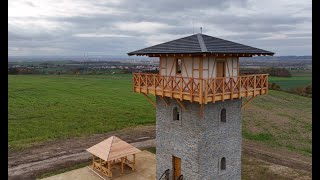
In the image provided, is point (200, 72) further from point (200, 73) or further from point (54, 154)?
point (54, 154)

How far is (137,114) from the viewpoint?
42438mm

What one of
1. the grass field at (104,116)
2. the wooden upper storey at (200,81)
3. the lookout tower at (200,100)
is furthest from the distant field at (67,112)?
the wooden upper storey at (200,81)

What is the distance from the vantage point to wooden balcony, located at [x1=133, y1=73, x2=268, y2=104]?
13875 millimetres

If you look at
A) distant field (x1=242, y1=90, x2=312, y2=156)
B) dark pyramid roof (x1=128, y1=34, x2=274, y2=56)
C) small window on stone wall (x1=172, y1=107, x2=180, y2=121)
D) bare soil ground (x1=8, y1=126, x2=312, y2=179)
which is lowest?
bare soil ground (x1=8, y1=126, x2=312, y2=179)

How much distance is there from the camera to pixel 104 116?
→ 41219 mm

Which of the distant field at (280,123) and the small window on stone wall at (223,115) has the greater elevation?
the small window on stone wall at (223,115)

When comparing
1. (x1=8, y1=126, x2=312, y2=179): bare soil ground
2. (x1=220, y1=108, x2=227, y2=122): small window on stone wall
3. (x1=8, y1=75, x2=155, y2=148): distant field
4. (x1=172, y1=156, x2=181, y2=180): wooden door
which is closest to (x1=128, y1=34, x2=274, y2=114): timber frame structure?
(x1=220, y1=108, x2=227, y2=122): small window on stone wall

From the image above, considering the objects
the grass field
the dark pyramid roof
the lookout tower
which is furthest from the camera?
the grass field

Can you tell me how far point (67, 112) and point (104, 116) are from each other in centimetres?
663

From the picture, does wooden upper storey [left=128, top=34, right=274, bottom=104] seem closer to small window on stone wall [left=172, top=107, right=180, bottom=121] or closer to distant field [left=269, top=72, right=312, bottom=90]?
small window on stone wall [left=172, top=107, right=180, bottom=121]

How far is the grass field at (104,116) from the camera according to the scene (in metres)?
31.5

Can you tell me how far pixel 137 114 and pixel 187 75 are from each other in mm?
27815

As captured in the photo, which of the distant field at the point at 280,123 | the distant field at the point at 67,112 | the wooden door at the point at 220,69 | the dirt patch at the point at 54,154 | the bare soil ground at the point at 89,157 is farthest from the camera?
the distant field at the point at 67,112

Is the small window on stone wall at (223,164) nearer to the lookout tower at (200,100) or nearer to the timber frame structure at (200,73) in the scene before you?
the lookout tower at (200,100)
